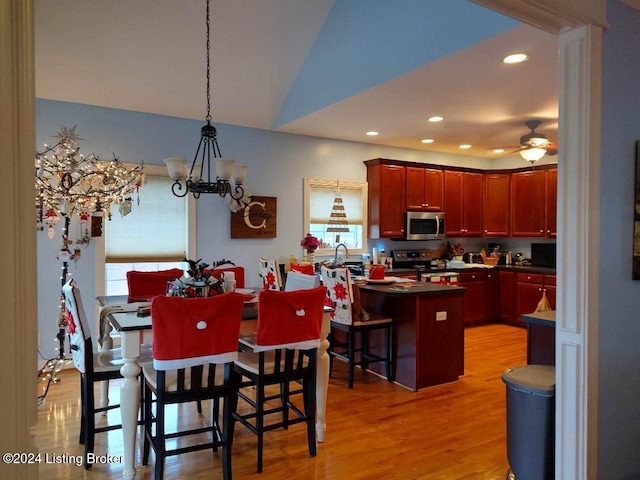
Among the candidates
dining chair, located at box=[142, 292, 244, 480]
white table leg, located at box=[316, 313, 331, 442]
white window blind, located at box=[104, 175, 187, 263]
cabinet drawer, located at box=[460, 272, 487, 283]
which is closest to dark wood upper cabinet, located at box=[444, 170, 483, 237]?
cabinet drawer, located at box=[460, 272, 487, 283]

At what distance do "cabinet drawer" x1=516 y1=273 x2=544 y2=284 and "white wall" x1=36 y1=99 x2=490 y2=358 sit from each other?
2.38 meters

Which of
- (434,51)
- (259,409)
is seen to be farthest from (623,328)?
(434,51)

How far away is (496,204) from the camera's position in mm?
7227

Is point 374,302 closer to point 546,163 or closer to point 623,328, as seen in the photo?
point 623,328

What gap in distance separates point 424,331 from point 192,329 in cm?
227

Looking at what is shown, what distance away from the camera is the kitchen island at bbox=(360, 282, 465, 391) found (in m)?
3.93

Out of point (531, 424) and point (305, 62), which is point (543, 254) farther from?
point (531, 424)

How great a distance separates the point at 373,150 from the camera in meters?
6.48

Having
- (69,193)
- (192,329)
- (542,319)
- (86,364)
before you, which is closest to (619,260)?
(542,319)

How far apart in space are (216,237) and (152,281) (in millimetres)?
1541

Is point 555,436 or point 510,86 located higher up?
point 510,86

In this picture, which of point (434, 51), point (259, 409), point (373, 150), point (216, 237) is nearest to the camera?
point (259, 409)

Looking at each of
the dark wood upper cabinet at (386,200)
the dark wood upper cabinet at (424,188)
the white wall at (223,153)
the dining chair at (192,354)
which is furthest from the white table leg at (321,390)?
the dark wood upper cabinet at (424,188)

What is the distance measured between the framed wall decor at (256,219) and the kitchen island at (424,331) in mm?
1790
